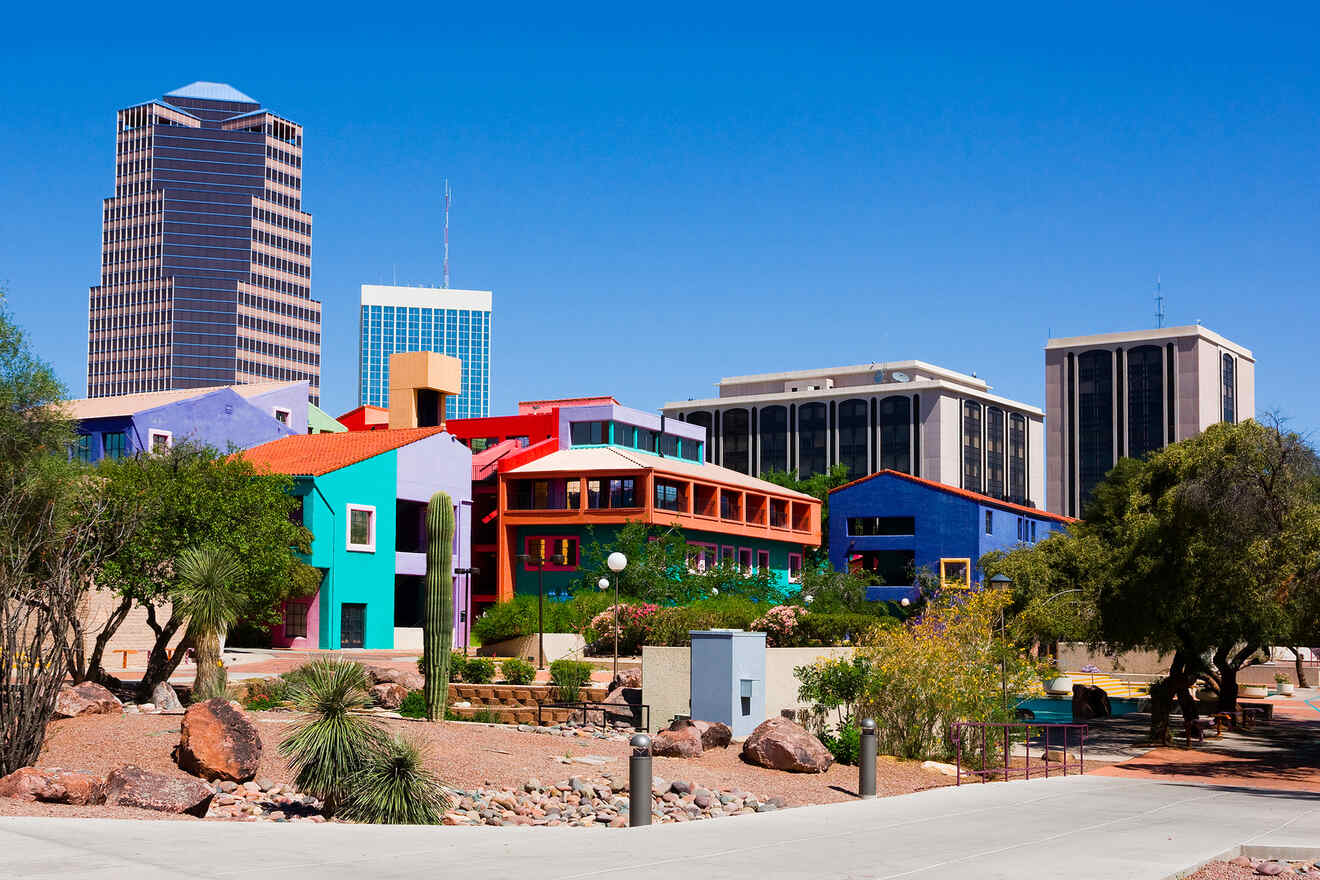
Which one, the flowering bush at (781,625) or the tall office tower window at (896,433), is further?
the tall office tower window at (896,433)

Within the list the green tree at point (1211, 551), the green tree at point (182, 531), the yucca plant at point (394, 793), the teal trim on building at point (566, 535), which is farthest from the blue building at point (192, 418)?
the yucca plant at point (394, 793)

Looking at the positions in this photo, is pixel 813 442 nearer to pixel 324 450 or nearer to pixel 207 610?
pixel 324 450

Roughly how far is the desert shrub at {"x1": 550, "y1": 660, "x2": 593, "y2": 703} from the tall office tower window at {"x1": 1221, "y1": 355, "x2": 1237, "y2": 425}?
159 meters

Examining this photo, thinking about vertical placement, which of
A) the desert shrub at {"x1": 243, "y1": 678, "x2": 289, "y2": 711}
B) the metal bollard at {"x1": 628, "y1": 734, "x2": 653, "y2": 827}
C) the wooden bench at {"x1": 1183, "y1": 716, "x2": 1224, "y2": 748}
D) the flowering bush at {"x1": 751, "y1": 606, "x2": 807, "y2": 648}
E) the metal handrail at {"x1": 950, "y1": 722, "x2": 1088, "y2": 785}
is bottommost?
the wooden bench at {"x1": 1183, "y1": 716, "x2": 1224, "y2": 748}

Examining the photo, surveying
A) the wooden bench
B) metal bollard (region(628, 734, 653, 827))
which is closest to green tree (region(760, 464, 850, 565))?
the wooden bench

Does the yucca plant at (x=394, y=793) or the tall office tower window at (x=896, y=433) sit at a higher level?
the tall office tower window at (x=896, y=433)

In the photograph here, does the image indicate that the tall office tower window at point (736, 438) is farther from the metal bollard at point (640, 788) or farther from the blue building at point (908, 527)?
the metal bollard at point (640, 788)

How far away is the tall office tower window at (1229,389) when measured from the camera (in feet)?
560

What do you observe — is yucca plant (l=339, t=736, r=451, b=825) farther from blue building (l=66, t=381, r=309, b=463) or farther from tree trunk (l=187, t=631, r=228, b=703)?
blue building (l=66, t=381, r=309, b=463)

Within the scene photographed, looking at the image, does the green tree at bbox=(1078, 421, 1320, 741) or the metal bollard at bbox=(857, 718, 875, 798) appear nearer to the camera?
the metal bollard at bbox=(857, 718, 875, 798)

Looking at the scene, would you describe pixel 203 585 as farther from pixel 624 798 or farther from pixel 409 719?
pixel 624 798

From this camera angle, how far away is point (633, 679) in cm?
2914

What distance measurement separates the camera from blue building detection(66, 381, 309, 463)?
55.2m

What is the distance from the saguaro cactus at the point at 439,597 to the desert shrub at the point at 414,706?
0.70 metres
